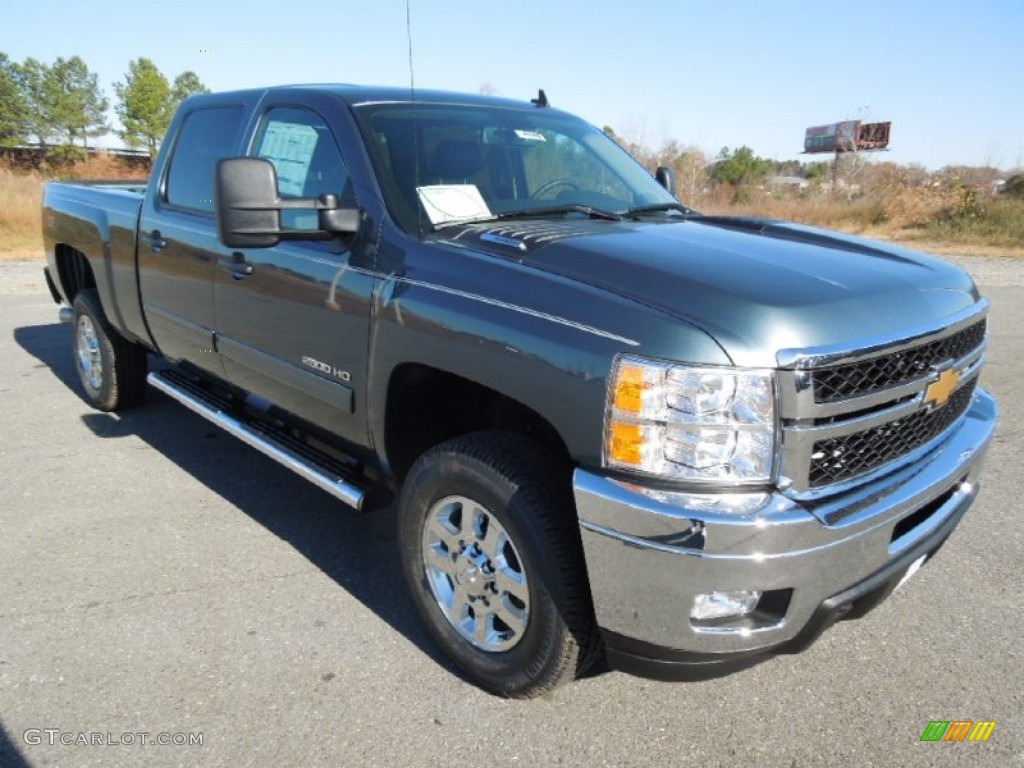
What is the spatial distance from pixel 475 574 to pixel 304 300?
1.28m

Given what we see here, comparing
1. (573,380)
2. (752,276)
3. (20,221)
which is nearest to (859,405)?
(752,276)

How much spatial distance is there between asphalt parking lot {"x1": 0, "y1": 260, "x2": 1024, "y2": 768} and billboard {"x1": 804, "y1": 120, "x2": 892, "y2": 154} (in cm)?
4153

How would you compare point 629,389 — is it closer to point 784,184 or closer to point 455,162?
point 455,162

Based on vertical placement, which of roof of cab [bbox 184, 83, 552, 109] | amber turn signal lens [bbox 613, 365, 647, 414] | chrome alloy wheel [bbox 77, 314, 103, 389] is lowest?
chrome alloy wheel [bbox 77, 314, 103, 389]

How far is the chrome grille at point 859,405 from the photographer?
1.88 metres

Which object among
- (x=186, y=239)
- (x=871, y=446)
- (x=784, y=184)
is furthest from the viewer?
(x=784, y=184)

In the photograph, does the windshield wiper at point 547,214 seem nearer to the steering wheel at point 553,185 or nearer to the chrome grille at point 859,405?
the steering wheel at point 553,185

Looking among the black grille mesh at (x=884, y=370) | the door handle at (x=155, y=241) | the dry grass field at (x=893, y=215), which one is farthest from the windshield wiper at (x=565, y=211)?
the dry grass field at (x=893, y=215)

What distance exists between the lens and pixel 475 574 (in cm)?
247

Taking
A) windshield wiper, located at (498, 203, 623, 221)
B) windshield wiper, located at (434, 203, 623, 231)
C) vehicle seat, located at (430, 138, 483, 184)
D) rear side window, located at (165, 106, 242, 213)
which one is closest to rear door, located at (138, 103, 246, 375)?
rear side window, located at (165, 106, 242, 213)

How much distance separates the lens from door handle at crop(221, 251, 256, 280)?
329 centimetres

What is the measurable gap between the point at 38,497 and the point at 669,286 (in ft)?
11.7

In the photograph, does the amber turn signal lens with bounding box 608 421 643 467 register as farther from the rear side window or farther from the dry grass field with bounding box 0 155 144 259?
the dry grass field with bounding box 0 155 144 259

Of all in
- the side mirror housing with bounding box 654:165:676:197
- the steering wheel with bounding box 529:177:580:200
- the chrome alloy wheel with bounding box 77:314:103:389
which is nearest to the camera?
the steering wheel with bounding box 529:177:580:200
